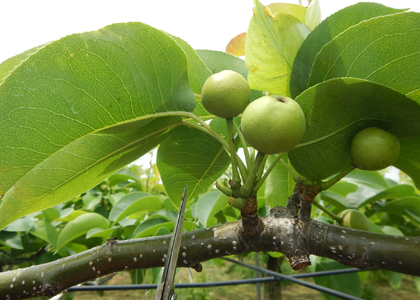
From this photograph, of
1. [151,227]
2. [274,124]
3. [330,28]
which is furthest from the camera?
[151,227]

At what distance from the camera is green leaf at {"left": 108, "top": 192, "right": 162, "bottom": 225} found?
1.55 metres

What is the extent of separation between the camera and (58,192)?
2.72 ft

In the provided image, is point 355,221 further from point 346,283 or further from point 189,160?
point 346,283

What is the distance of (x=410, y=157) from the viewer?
0.77 metres

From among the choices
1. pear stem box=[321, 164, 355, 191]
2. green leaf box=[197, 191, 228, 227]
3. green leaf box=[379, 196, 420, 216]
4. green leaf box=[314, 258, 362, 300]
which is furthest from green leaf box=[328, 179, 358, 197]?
pear stem box=[321, 164, 355, 191]

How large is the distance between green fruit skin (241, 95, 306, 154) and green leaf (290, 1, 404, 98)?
158mm

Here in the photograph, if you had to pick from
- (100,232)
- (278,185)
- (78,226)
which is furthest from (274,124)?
(78,226)

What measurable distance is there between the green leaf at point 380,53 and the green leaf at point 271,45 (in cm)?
11

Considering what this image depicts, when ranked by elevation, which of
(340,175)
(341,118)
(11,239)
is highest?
(341,118)

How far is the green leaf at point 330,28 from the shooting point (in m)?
0.68

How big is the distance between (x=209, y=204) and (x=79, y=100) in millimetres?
929

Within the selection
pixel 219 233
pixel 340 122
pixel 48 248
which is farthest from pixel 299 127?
pixel 48 248

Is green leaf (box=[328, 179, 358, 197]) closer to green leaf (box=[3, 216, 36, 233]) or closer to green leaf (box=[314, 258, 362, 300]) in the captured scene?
green leaf (box=[314, 258, 362, 300])

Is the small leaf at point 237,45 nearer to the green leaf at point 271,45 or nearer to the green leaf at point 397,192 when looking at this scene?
the green leaf at point 271,45
